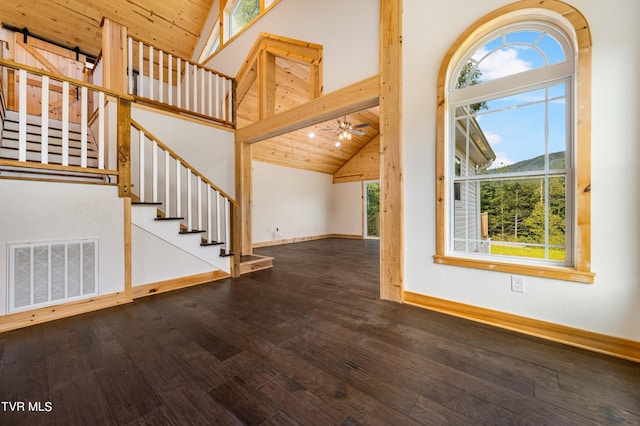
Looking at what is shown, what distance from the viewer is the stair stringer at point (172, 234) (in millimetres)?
2869

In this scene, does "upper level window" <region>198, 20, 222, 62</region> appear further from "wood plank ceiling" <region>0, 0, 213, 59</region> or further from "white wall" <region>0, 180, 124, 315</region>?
"white wall" <region>0, 180, 124, 315</region>

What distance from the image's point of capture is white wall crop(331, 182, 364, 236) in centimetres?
905

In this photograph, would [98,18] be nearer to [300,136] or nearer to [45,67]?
[45,67]

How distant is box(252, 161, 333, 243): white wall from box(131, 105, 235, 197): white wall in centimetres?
234

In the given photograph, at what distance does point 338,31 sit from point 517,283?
10.8 feet

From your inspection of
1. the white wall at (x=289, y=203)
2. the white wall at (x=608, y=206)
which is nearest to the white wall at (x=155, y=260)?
the white wall at (x=608, y=206)

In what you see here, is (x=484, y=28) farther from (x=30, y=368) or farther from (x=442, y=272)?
(x=30, y=368)

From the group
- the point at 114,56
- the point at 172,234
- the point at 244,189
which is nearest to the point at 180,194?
the point at 172,234

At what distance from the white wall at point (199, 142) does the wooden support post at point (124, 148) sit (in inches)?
41.7

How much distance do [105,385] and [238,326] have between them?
0.90m

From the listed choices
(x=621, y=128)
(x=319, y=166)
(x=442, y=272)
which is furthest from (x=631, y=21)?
(x=319, y=166)

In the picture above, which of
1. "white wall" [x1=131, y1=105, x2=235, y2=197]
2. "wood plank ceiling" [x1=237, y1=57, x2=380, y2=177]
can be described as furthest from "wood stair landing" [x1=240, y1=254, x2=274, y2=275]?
"wood plank ceiling" [x1=237, y1=57, x2=380, y2=177]

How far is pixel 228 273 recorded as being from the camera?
3727 millimetres

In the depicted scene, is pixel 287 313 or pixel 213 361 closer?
pixel 213 361
